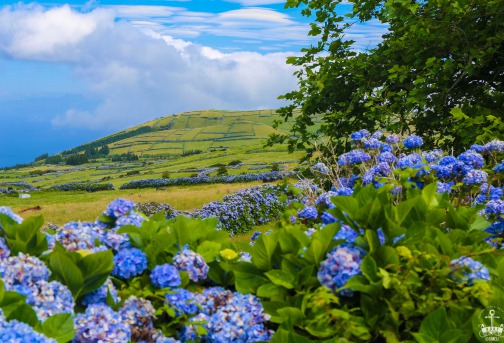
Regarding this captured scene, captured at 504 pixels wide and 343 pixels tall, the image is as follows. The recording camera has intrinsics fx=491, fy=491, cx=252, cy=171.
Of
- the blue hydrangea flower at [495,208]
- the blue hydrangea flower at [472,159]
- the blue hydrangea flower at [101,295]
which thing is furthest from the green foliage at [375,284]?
the blue hydrangea flower at [472,159]

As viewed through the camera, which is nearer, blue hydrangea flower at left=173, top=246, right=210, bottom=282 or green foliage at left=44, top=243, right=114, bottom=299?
green foliage at left=44, top=243, right=114, bottom=299

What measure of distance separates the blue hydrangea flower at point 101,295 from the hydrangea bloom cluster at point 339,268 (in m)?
1.29

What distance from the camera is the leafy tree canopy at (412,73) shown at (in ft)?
36.5

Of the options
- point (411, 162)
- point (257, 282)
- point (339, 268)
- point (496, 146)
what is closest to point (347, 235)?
point (339, 268)

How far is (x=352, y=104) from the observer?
12141 millimetres

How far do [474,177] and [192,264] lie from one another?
393 centimetres

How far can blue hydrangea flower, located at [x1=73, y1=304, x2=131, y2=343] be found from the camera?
2713mm

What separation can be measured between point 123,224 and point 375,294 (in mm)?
1911

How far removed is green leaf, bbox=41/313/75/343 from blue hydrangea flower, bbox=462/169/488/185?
4.84m

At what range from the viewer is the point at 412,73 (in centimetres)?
1239

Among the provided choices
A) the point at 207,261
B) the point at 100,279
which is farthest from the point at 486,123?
the point at 100,279

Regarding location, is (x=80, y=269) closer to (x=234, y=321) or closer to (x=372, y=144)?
(x=234, y=321)

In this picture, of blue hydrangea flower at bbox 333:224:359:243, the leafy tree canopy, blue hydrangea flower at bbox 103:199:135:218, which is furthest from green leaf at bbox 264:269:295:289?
the leafy tree canopy

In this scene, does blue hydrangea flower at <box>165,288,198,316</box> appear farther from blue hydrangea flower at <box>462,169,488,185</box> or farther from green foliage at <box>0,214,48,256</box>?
blue hydrangea flower at <box>462,169,488,185</box>
